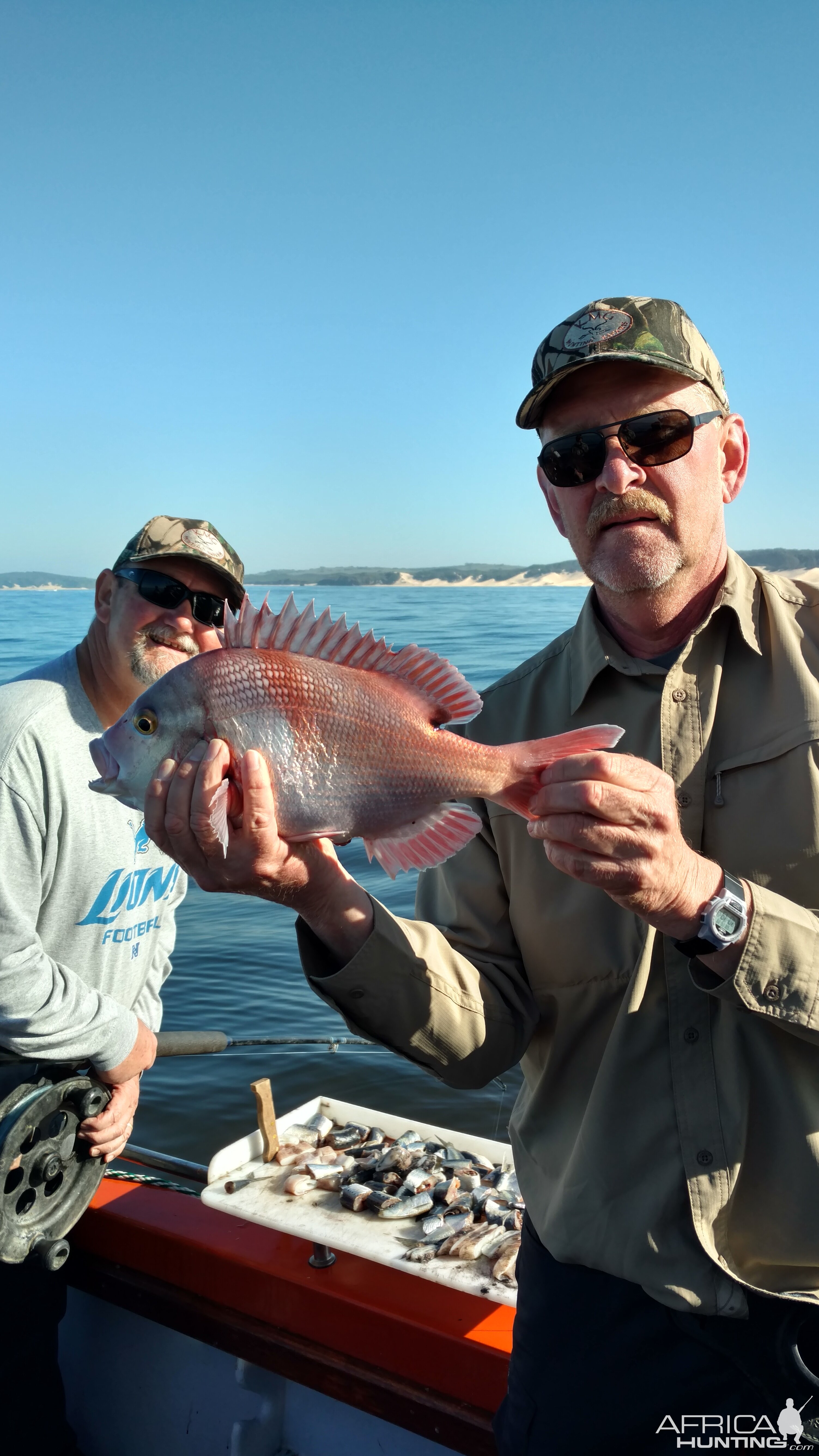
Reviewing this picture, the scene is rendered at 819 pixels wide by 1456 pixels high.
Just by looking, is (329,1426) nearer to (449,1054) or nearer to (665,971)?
(449,1054)

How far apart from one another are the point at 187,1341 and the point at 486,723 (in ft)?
9.58

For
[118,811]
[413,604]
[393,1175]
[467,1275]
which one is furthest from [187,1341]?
[413,604]

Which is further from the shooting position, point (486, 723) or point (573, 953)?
point (486, 723)

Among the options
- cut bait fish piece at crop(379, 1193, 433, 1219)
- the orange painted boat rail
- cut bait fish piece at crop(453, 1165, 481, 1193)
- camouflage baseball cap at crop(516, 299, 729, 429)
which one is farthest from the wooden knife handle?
camouflage baseball cap at crop(516, 299, 729, 429)

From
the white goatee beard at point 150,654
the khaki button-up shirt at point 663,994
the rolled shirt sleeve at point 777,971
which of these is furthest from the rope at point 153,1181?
the rolled shirt sleeve at point 777,971

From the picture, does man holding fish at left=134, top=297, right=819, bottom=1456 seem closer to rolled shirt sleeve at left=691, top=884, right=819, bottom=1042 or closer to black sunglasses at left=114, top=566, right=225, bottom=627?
rolled shirt sleeve at left=691, top=884, right=819, bottom=1042

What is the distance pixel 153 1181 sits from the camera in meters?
4.11

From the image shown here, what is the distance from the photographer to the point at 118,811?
365cm

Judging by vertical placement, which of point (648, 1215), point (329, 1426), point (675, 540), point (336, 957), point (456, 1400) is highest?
point (675, 540)

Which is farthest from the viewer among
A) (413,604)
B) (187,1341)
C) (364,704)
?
(413,604)

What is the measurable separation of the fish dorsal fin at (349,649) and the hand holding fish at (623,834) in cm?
55

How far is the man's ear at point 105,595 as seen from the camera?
12.7 feet

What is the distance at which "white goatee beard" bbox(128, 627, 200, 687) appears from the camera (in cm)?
366

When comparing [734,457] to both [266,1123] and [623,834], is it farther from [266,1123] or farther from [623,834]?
[266,1123]
